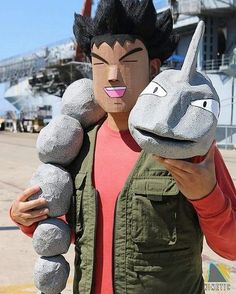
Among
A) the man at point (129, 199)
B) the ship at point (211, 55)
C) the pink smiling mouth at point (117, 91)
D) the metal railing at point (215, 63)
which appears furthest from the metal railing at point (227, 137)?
the pink smiling mouth at point (117, 91)

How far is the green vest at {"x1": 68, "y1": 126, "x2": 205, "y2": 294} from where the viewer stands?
178cm

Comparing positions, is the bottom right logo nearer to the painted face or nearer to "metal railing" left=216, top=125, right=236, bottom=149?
the painted face

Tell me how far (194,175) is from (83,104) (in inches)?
30.2

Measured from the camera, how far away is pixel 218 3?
30000 millimetres

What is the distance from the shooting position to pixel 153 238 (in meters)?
1.78

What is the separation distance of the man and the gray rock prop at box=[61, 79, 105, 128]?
3.2 inches

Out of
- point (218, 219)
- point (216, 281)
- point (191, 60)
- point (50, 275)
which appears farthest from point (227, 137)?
point (191, 60)

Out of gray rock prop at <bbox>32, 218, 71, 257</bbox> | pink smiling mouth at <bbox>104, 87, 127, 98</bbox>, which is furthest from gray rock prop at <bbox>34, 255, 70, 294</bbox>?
pink smiling mouth at <bbox>104, 87, 127, 98</bbox>

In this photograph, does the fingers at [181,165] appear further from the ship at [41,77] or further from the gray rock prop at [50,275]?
the ship at [41,77]

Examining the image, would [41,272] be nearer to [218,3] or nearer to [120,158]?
[120,158]

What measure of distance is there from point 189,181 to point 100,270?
23.4 inches

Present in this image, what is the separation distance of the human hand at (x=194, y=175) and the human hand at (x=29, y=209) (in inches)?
26.2

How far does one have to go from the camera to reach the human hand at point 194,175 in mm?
1521

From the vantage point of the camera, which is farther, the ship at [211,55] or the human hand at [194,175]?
the ship at [211,55]
